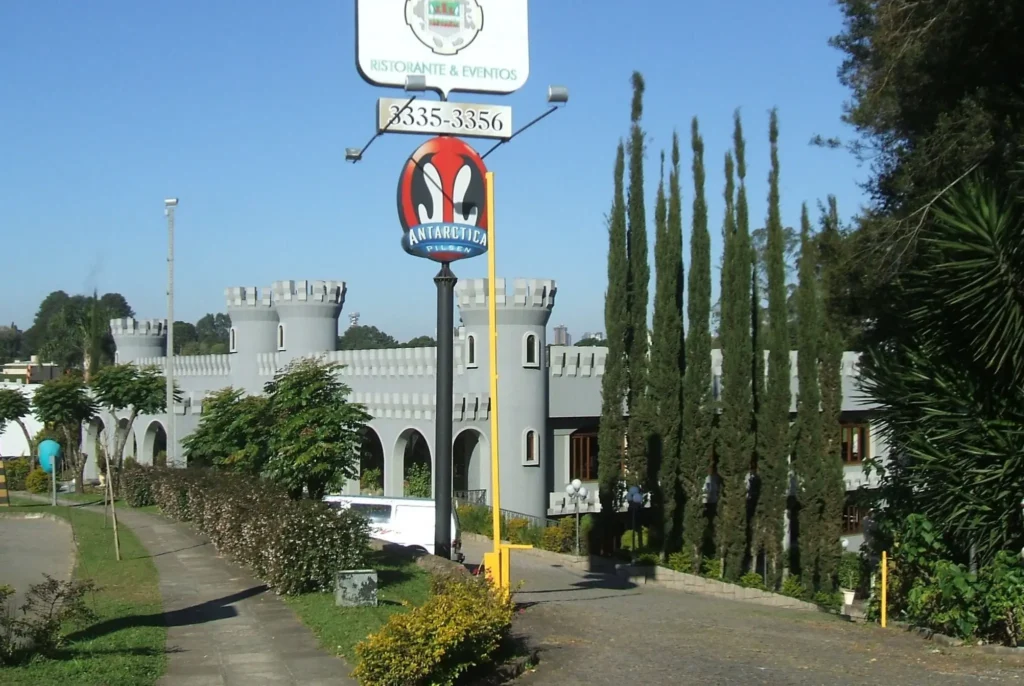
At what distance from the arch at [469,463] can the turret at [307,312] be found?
11.4m

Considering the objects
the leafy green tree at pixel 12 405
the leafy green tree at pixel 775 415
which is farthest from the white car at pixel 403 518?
the leafy green tree at pixel 12 405

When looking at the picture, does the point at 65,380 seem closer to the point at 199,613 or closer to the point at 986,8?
the point at 199,613

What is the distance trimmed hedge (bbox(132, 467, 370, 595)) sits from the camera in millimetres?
13383

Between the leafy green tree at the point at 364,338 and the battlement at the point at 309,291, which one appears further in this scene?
the leafy green tree at the point at 364,338

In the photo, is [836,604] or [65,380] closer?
[836,604]

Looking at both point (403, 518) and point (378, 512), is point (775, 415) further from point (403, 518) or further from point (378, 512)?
point (378, 512)

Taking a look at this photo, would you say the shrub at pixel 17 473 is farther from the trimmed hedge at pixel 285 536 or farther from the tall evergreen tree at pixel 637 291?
the trimmed hedge at pixel 285 536

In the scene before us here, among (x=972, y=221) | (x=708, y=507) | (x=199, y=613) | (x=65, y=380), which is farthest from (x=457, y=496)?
(x=972, y=221)

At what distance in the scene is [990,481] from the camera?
12.1 metres

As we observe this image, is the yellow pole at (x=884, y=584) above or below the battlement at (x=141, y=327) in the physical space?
below

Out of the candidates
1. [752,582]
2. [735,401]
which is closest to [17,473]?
[735,401]

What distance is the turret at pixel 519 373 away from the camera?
32.3 m

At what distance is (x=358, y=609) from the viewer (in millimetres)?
12172

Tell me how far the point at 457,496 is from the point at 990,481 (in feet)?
74.0
